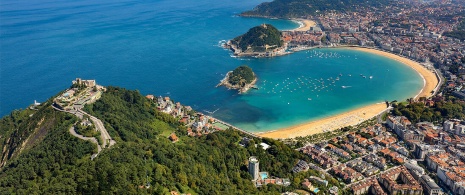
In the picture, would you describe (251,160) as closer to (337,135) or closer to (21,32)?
(337,135)

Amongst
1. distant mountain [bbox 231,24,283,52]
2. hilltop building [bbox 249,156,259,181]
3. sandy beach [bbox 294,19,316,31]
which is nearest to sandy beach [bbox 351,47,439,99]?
distant mountain [bbox 231,24,283,52]

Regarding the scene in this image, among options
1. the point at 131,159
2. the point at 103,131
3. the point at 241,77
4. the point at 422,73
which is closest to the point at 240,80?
the point at 241,77

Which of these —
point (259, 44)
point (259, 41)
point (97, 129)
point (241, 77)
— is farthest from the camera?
point (259, 41)

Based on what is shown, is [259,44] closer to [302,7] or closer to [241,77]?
[241,77]

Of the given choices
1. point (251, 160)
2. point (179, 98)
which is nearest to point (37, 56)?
Result: point (179, 98)

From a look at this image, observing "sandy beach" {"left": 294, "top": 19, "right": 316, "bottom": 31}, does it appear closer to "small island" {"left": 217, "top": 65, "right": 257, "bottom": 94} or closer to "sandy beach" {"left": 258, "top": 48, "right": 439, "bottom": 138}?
"small island" {"left": 217, "top": 65, "right": 257, "bottom": 94}

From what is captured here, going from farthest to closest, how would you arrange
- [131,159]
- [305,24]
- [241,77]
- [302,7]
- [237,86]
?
[302,7], [305,24], [241,77], [237,86], [131,159]
